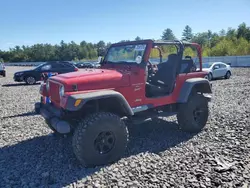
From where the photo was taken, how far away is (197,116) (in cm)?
536

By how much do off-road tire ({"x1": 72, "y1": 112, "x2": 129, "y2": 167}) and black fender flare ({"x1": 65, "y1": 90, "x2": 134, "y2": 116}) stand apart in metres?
0.27

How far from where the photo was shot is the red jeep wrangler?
3646 millimetres

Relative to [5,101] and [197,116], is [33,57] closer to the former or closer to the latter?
[5,101]

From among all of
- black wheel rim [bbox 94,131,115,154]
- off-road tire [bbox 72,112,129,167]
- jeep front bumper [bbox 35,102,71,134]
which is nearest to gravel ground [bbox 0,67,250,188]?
off-road tire [bbox 72,112,129,167]

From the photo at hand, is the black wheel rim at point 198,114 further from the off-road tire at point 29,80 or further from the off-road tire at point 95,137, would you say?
the off-road tire at point 29,80

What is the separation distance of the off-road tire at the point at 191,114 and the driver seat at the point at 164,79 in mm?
550

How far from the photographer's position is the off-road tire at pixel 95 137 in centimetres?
358

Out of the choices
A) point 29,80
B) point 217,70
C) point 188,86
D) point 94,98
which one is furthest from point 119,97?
point 217,70

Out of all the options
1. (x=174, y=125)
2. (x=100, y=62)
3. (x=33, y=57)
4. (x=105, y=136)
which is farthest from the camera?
(x=33, y=57)

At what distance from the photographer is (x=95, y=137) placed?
12.0 feet

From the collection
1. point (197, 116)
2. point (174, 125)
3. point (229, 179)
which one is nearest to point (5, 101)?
point (174, 125)

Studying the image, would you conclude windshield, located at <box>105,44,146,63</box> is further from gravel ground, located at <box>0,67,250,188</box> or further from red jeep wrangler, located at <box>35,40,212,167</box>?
gravel ground, located at <box>0,67,250,188</box>

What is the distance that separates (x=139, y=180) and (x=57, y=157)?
169 centimetres

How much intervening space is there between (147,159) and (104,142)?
0.83 m
